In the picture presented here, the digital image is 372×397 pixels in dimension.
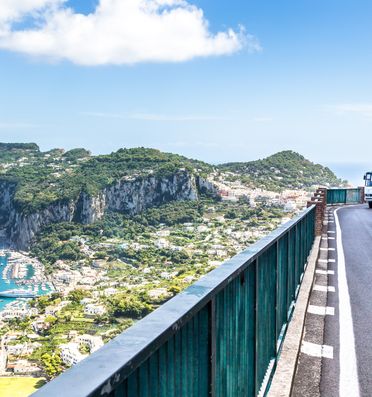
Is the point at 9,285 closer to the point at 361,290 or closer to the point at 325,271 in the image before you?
the point at 325,271

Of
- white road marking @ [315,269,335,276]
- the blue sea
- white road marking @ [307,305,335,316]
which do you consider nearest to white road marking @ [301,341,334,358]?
white road marking @ [307,305,335,316]

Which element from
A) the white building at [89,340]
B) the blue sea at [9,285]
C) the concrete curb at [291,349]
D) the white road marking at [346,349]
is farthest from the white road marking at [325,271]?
the blue sea at [9,285]

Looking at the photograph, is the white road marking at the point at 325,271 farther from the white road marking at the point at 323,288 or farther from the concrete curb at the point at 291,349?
the concrete curb at the point at 291,349

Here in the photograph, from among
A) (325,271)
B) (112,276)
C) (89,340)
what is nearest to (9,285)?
(112,276)

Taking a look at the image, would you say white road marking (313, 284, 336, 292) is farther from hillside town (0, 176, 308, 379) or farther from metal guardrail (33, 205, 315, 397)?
metal guardrail (33, 205, 315, 397)

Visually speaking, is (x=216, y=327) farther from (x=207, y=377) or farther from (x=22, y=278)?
(x=22, y=278)
